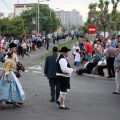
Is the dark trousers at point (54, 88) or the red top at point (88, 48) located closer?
the dark trousers at point (54, 88)

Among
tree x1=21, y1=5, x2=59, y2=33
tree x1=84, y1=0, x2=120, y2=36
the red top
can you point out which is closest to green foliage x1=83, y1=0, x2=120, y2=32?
tree x1=84, y1=0, x2=120, y2=36

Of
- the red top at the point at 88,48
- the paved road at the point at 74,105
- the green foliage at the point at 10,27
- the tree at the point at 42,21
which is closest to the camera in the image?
the paved road at the point at 74,105

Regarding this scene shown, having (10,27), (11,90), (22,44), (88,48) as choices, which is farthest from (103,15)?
(11,90)

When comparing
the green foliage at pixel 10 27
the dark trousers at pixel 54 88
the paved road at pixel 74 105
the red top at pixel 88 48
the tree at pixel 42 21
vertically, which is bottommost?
the paved road at pixel 74 105

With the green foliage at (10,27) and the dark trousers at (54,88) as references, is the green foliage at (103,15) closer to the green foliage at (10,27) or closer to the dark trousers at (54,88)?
the green foliage at (10,27)

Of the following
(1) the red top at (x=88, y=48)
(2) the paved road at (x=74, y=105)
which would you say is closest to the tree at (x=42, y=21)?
(1) the red top at (x=88, y=48)

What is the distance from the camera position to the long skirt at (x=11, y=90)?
471 inches

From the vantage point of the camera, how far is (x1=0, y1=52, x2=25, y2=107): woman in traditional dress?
12.0 m

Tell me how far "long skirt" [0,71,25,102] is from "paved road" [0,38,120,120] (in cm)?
31

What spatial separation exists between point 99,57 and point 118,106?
9116 millimetres

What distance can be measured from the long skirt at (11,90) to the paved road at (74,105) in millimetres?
314

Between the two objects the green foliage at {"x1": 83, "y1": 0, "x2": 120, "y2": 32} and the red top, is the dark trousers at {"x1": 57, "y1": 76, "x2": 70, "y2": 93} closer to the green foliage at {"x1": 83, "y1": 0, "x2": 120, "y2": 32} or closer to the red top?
the red top

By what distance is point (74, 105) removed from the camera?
12586 mm

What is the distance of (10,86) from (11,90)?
125mm
